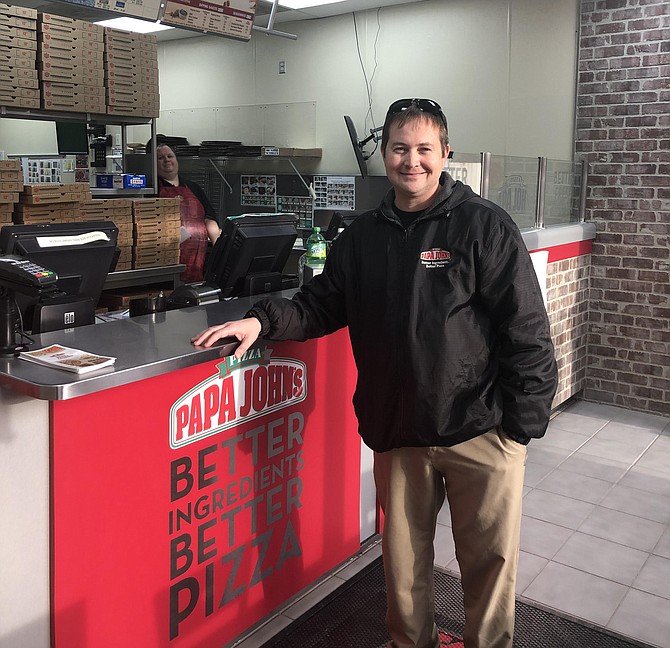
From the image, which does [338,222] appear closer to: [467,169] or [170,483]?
[467,169]

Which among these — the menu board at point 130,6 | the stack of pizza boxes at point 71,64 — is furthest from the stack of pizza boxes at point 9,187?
the menu board at point 130,6

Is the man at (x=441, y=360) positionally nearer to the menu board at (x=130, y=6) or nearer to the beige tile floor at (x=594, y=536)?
the beige tile floor at (x=594, y=536)

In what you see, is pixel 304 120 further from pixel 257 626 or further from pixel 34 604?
pixel 34 604

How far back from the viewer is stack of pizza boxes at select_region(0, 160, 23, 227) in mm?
4188

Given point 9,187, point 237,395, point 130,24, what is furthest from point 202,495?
point 130,24

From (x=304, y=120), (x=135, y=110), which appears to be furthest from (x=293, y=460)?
(x=304, y=120)

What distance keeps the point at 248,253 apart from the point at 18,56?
247cm

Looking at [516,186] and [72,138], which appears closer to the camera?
[516,186]

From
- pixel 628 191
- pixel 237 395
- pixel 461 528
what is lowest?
pixel 461 528

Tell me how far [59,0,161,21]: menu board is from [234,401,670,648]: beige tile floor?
2.88 meters

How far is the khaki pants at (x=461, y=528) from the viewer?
2.11 m

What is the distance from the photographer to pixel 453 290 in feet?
6.64

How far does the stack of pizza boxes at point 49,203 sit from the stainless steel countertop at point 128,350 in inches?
82.4

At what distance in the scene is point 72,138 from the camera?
5910 mm
